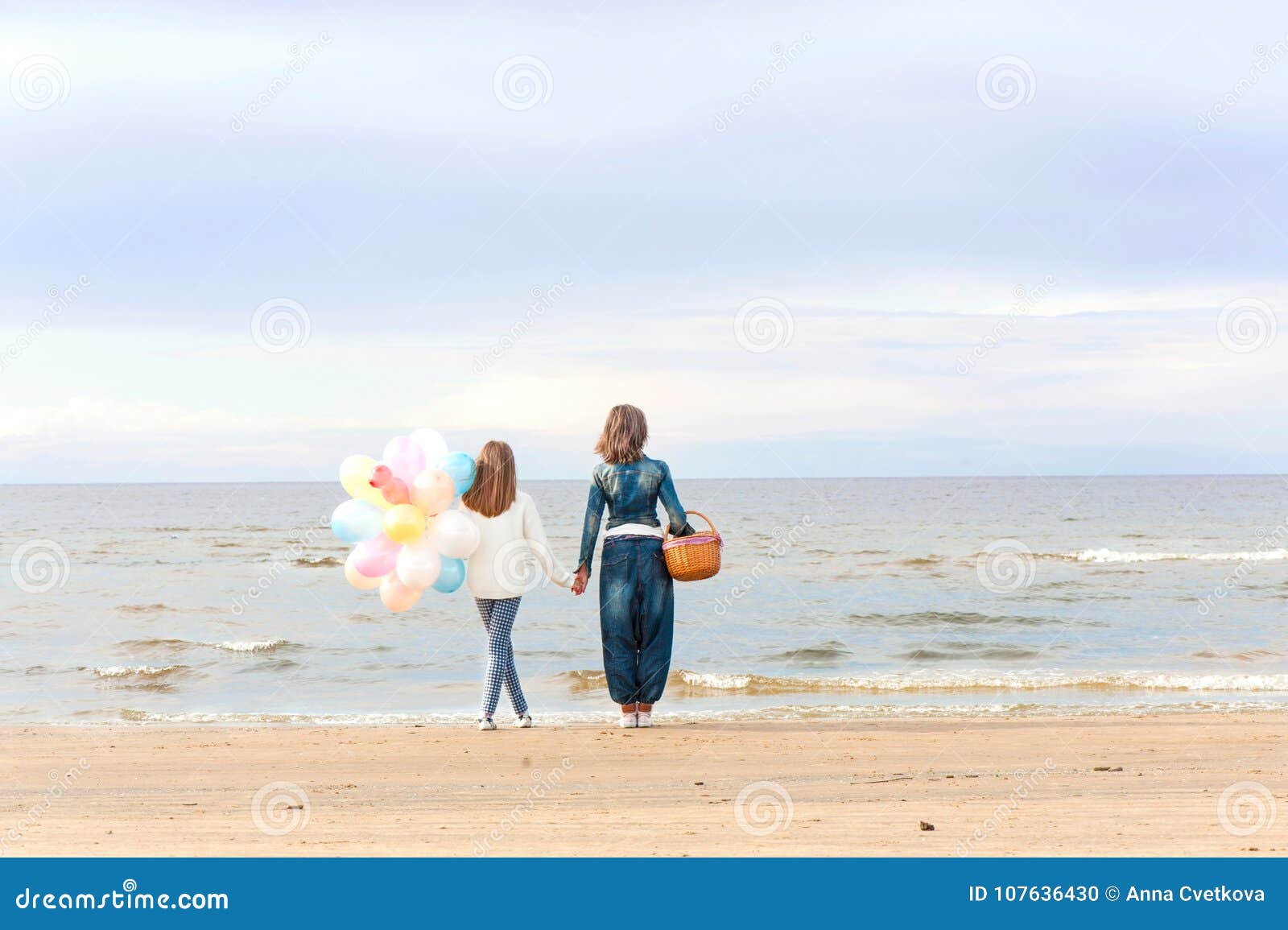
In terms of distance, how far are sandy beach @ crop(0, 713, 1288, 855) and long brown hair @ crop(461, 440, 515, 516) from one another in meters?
1.52

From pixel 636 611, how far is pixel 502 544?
3.21 ft

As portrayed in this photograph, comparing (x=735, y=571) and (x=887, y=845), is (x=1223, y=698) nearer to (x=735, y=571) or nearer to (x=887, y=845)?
(x=887, y=845)

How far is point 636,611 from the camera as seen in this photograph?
7129 millimetres

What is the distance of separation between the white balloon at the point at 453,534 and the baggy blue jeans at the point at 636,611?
899mm

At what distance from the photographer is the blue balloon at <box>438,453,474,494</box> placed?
6656 millimetres

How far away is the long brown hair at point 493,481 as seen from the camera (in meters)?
6.90

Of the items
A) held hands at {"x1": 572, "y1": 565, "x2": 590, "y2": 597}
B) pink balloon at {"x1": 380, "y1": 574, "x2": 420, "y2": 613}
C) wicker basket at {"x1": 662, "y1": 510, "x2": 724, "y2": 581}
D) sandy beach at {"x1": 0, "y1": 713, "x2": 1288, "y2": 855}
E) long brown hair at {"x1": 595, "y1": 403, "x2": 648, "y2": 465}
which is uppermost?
long brown hair at {"x1": 595, "y1": 403, "x2": 648, "y2": 465}

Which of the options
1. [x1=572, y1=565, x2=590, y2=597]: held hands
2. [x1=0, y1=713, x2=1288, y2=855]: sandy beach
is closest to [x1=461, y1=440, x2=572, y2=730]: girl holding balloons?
[x1=572, y1=565, x2=590, y2=597]: held hands

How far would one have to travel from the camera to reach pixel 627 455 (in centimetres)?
696

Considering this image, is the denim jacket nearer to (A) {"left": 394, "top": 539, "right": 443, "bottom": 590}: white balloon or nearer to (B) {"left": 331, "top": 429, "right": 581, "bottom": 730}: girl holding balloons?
(B) {"left": 331, "top": 429, "right": 581, "bottom": 730}: girl holding balloons

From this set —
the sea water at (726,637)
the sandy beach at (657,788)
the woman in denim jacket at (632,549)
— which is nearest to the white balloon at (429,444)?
the woman in denim jacket at (632,549)

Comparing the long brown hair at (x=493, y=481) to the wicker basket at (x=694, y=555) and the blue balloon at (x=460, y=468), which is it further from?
the wicker basket at (x=694, y=555)

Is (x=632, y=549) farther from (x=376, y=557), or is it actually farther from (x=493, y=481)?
(x=376, y=557)

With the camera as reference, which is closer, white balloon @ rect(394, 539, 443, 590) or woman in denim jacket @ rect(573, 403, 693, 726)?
white balloon @ rect(394, 539, 443, 590)
